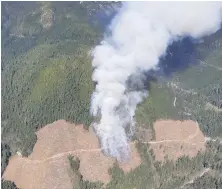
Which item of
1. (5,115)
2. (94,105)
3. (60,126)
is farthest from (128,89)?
(5,115)

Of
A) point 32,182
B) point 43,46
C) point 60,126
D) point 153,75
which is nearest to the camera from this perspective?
point 32,182

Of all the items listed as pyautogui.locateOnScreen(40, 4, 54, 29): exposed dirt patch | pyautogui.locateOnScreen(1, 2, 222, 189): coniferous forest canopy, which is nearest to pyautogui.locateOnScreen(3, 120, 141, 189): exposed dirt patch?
pyautogui.locateOnScreen(1, 2, 222, 189): coniferous forest canopy

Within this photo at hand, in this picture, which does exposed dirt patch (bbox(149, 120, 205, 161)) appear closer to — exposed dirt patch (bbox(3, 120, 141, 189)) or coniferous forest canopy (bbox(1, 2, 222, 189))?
coniferous forest canopy (bbox(1, 2, 222, 189))

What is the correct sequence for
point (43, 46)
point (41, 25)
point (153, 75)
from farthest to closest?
point (41, 25) < point (43, 46) < point (153, 75)

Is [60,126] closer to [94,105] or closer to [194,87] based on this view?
[94,105]

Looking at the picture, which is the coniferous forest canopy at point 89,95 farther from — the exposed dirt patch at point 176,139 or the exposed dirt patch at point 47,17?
the exposed dirt patch at point 47,17

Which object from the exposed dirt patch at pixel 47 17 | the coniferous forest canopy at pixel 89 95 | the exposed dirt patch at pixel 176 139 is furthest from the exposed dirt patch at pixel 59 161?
the exposed dirt patch at pixel 47 17
